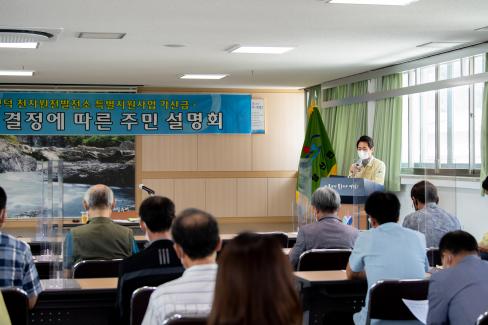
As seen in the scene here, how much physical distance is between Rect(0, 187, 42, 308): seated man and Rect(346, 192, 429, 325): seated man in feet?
5.64

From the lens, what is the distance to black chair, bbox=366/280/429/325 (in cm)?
375

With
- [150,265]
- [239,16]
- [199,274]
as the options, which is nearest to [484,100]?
[239,16]

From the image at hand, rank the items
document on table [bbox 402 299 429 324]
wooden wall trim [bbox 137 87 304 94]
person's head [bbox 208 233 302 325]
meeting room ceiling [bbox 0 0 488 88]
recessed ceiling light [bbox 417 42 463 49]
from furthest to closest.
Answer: wooden wall trim [bbox 137 87 304 94], recessed ceiling light [bbox 417 42 463 49], meeting room ceiling [bbox 0 0 488 88], document on table [bbox 402 299 429 324], person's head [bbox 208 233 302 325]

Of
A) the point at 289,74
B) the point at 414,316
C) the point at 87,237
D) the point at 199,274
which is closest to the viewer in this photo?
the point at 199,274

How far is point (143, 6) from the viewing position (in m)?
6.42

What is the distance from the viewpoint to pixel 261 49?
9.09 meters

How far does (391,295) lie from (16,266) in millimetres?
1847

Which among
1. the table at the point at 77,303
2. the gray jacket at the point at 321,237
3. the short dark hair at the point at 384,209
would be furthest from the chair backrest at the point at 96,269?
the short dark hair at the point at 384,209

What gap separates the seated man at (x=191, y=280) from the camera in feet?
8.41

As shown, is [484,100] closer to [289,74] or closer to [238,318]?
[289,74]

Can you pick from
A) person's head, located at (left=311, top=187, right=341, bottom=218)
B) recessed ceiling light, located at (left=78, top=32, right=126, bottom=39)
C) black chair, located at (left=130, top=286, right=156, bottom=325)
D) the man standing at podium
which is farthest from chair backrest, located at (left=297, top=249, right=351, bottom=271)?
the man standing at podium

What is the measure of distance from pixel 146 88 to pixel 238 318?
40.5 feet

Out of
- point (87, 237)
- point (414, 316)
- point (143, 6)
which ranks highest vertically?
point (143, 6)

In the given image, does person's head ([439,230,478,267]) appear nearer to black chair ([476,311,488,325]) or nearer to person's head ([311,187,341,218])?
black chair ([476,311,488,325])
